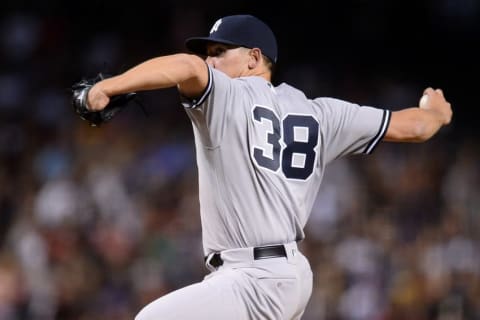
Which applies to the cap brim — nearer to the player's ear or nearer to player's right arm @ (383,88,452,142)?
the player's ear

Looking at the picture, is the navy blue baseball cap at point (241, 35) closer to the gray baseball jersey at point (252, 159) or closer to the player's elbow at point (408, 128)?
the gray baseball jersey at point (252, 159)

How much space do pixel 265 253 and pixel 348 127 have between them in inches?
26.7

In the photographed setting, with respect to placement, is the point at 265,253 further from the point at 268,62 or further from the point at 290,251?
the point at 268,62

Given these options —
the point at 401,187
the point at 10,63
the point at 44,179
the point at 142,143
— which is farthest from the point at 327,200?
the point at 10,63

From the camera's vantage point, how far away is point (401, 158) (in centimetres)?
828

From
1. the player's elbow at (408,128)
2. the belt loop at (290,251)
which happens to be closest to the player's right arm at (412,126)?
the player's elbow at (408,128)

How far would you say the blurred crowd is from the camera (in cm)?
737

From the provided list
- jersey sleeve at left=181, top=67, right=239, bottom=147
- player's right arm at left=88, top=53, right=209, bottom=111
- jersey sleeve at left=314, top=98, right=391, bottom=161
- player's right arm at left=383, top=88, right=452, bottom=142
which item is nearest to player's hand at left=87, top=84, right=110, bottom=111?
player's right arm at left=88, top=53, right=209, bottom=111

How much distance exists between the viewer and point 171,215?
8094 millimetres

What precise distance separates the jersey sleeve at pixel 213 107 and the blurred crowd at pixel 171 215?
13.1 ft

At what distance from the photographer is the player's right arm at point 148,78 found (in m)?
3.10

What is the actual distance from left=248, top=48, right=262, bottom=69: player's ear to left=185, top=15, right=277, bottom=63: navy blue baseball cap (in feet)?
0.05

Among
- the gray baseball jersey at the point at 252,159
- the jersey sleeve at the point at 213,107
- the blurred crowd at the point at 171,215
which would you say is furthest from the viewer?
the blurred crowd at the point at 171,215

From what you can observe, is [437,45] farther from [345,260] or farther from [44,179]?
[44,179]
